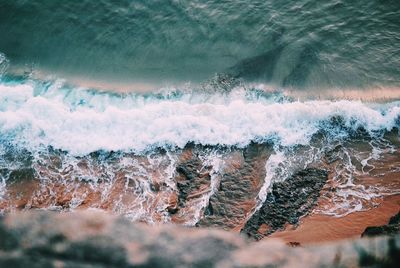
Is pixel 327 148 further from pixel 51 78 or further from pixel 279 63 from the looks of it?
pixel 51 78

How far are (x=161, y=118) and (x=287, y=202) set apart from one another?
3.99m

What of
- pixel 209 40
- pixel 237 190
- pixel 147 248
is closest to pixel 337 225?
pixel 237 190

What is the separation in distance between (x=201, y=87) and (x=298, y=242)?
17.5 ft

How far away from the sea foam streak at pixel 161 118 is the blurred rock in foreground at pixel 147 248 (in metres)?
7.64

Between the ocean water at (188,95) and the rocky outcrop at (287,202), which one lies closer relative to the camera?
the rocky outcrop at (287,202)

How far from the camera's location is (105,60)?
11.1 metres

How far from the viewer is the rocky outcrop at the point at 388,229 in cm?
564

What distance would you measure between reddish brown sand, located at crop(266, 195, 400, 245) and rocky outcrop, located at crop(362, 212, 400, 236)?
0.33 meters

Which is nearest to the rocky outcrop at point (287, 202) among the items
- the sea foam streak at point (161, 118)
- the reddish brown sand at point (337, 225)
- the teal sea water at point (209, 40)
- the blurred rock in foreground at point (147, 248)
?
the reddish brown sand at point (337, 225)

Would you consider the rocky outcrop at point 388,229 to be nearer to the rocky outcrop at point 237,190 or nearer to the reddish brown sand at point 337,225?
the reddish brown sand at point 337,225

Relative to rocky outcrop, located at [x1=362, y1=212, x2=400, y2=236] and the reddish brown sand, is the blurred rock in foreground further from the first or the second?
the reddish brown sand

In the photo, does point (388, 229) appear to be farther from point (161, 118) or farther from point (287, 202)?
point (161, 118)

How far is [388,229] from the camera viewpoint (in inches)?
227

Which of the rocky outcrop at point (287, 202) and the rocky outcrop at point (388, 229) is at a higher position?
the rocky outcrop at point (388, 229)
